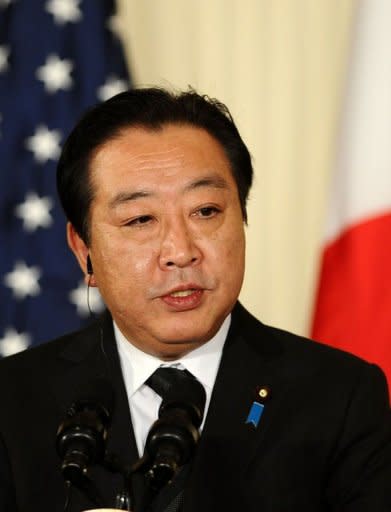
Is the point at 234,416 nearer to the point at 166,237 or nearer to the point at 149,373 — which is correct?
the point at 149,373

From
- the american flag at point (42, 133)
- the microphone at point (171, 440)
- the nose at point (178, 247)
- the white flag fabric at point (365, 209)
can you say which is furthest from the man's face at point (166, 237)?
the american flag at point (42, 133)

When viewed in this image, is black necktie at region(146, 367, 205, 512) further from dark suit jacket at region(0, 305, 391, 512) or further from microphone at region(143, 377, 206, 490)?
microphone at region(143, 377, 206, 490)

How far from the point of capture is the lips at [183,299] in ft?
5.79

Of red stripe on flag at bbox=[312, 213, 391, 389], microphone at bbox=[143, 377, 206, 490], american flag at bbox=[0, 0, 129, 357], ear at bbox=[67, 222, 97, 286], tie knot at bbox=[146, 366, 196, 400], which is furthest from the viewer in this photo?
american flag at bbox=[0, 0, 129, 357]

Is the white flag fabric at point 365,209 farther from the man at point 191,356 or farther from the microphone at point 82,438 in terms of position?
the microphone at point 82,438

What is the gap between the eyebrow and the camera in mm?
1816

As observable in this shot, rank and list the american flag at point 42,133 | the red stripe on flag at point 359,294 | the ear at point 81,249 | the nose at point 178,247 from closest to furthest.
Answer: the nose at point 178,247
the ear at point 81,249
the red stripe on flag at point 359,294
the american flag at point 42,133

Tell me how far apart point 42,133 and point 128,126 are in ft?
3.40

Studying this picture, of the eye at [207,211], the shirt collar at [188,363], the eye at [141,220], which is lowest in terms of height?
the shirt collar at [188,363]

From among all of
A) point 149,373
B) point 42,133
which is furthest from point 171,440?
point 42,133

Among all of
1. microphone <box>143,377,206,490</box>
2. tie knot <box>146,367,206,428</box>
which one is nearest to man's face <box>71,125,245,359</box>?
tie knot <box>146,367,206,428</box>

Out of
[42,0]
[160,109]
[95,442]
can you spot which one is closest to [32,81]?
[42,0]

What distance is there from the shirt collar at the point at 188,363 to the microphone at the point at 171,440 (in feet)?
1.86

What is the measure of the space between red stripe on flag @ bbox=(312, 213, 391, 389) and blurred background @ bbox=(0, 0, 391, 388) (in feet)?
1.07
